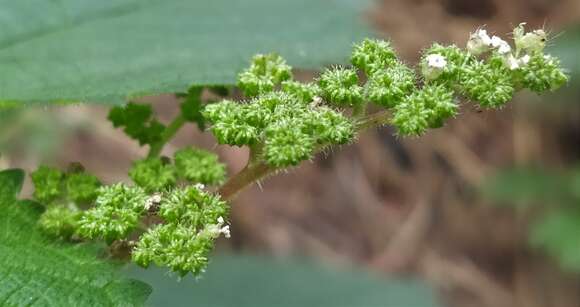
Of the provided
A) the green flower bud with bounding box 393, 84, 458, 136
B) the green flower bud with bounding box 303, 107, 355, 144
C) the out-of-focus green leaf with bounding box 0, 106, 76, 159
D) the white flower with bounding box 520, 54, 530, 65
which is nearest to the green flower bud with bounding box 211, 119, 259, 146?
the green flower bud with bounding box 303, 107, 355, 144

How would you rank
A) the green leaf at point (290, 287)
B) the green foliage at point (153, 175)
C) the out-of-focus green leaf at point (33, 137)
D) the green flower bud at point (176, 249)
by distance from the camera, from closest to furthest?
the green flower bud at point (176, 249), the green foliage at point (153, 175), the green leaf at point (290, 287), the out-of-focus green leaf at point (33, 137)

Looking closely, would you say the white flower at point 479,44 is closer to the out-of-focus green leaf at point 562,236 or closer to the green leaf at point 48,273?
the green leaf at point 48,273

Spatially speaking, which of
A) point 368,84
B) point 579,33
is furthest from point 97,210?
point 579,33

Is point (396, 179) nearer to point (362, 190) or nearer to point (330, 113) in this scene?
point (362, 190)

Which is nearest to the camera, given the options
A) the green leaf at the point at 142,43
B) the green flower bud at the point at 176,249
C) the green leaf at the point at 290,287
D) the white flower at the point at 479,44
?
the green flower bud at the point at 176,249

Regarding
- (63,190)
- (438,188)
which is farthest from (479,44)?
(438,188)

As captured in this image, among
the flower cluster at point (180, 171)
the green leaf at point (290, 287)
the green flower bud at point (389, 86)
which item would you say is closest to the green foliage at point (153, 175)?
the flower cluster at point (180, 171)
